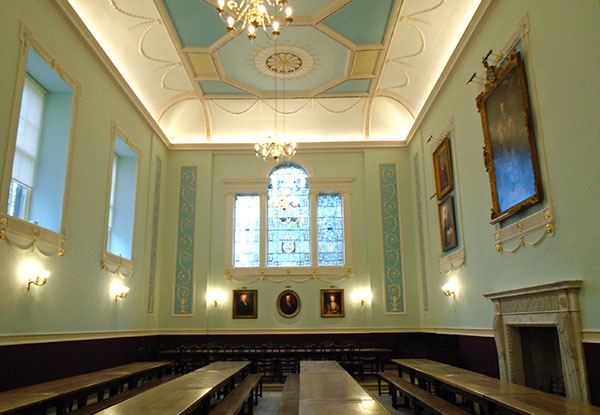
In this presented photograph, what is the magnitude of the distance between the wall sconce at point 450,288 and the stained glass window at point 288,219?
497cm

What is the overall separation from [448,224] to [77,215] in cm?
835

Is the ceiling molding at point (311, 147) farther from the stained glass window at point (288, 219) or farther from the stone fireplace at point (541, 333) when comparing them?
the stone fireplace at point (541, 333)

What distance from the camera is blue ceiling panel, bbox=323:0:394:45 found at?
10.5m

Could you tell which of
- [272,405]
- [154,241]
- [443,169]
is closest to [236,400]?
[272,405]

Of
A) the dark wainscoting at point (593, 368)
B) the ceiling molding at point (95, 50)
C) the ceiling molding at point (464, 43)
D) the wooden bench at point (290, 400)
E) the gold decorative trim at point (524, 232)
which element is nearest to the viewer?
the dark wainscoting at point (593, 368)

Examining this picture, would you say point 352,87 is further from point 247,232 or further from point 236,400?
point 236,400

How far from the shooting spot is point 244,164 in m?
16.3

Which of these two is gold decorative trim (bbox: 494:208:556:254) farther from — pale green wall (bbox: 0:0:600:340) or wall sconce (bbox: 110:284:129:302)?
wall sconce (bbox: 110:284:129:302)

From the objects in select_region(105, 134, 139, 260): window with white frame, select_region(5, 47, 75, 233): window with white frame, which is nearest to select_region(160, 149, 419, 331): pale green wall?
select_region(105, 134, 139, 260): window with white frame

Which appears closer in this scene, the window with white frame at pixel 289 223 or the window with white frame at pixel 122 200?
the window with white frame at pixel 122 200

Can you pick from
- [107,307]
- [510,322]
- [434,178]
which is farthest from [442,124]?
[107,307]

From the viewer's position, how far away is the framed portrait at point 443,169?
1148 centimetres

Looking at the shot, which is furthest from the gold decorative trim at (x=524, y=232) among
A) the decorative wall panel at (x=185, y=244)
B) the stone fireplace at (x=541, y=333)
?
the decorative wall panel at (x=185, y=244)

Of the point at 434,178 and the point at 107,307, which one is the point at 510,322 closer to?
the point at 434,178
